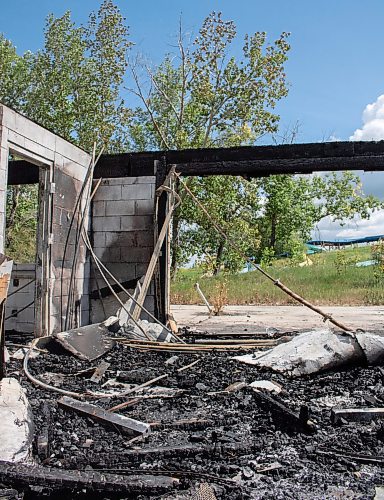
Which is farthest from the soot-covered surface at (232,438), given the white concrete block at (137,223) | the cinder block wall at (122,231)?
the white concrete block at (137,223)

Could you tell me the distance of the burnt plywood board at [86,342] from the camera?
18.8 feet

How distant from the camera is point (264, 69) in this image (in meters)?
18.9

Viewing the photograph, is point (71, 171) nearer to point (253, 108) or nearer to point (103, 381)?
point (103, 381)

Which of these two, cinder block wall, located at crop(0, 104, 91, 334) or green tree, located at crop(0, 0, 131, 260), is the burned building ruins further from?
green tree, located at crop(0, 0, 131, 260)

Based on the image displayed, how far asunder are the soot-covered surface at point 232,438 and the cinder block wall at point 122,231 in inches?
115

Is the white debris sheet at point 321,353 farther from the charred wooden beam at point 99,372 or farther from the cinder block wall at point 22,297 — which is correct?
the cinder block wall at point 22,297

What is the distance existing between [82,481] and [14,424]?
0.83 m

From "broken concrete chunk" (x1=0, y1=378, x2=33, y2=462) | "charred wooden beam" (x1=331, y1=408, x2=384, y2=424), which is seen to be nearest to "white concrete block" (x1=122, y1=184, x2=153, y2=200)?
"broken concrete chunk" (x1=0, y1=378, x2=33, y2=462)

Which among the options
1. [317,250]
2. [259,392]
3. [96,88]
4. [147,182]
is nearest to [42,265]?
[147,182]

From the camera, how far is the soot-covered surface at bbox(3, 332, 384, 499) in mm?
2588

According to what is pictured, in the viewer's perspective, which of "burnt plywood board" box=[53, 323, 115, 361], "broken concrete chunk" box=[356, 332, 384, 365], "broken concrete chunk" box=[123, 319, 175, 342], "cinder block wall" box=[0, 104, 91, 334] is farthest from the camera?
"broken concrete chunk" box=[123, 319, 175, 342]

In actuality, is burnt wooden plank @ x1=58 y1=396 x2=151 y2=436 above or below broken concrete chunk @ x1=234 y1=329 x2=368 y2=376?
below

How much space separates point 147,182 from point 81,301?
2050mm

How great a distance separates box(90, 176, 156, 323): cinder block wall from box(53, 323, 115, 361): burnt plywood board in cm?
144
